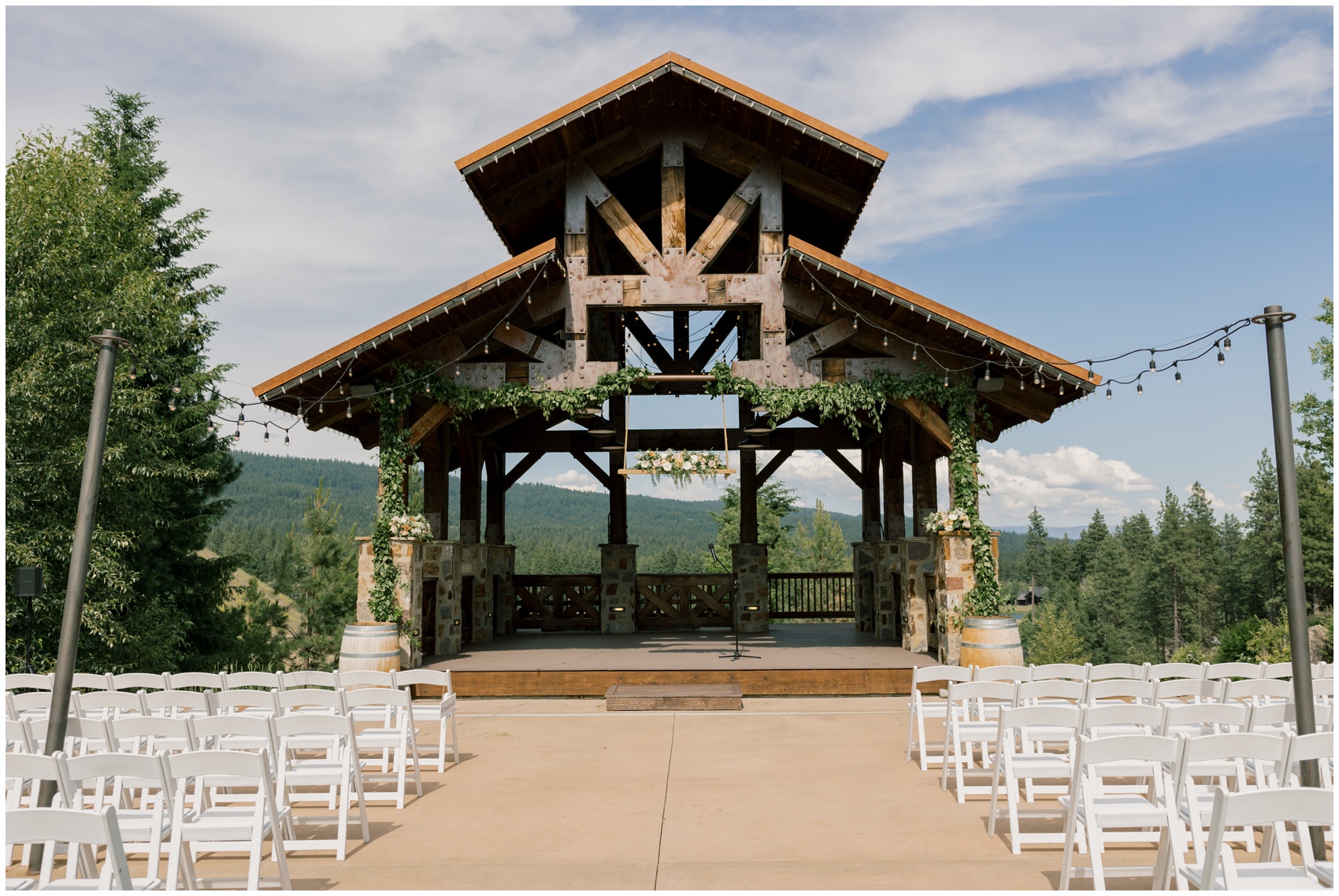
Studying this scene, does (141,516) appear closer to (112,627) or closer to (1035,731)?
(112,627)

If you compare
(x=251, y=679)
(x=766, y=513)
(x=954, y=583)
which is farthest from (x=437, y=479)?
(x=766, y=513)

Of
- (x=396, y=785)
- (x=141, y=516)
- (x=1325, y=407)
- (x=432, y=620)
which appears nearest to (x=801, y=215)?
(x=432, y=620)

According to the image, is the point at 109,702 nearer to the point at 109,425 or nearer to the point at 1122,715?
the point at 1122,715

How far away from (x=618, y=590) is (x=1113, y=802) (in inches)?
431

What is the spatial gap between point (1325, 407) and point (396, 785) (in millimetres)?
32789

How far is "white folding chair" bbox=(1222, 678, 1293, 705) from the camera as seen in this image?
575 centimetres

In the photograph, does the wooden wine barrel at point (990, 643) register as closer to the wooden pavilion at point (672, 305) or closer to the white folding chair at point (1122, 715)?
the wooden pavilion at point (672, 305)

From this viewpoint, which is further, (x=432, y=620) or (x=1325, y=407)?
(x=1325, y=407)

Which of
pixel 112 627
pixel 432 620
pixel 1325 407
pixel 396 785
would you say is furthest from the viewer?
pixel 1325 407

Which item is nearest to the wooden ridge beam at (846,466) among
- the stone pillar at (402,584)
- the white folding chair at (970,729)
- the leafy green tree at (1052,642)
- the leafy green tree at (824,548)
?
the stone pillar at (402,584)

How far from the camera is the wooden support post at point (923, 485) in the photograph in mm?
12328

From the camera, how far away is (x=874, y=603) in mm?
14148

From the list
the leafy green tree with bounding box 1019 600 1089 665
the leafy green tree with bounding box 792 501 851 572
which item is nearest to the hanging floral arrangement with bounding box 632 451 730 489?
the leafy green tree with bounding box 792 501 851 572

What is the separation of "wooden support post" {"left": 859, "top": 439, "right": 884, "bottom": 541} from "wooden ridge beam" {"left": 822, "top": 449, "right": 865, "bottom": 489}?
0.13ft
